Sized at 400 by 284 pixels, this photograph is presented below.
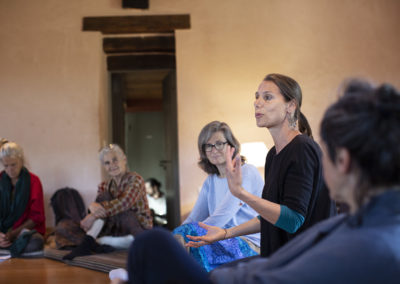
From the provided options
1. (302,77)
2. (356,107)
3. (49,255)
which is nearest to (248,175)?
(356,107)

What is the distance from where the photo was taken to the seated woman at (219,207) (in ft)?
7.41

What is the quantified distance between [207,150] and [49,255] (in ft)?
7.33

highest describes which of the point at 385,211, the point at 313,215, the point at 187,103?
the point at 187,103

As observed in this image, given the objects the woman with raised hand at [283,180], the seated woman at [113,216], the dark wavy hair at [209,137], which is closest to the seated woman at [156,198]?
the seated woman at [113,216]

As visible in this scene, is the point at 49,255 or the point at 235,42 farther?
the point at 235,42

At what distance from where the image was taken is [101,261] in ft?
11.3

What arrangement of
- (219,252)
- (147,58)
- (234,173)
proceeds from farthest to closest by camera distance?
(147,58), (219,252), (234,173)

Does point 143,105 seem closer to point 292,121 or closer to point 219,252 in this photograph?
point 219,252

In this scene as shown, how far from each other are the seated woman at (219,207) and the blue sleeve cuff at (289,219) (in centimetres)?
73

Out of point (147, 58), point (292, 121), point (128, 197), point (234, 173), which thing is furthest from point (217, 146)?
point (147, 58)

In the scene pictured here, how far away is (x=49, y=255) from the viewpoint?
3.93 metres

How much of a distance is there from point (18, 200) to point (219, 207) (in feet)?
9.09

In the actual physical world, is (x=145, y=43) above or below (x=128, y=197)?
above

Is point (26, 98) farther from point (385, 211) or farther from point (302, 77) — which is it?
point (385, 211)
